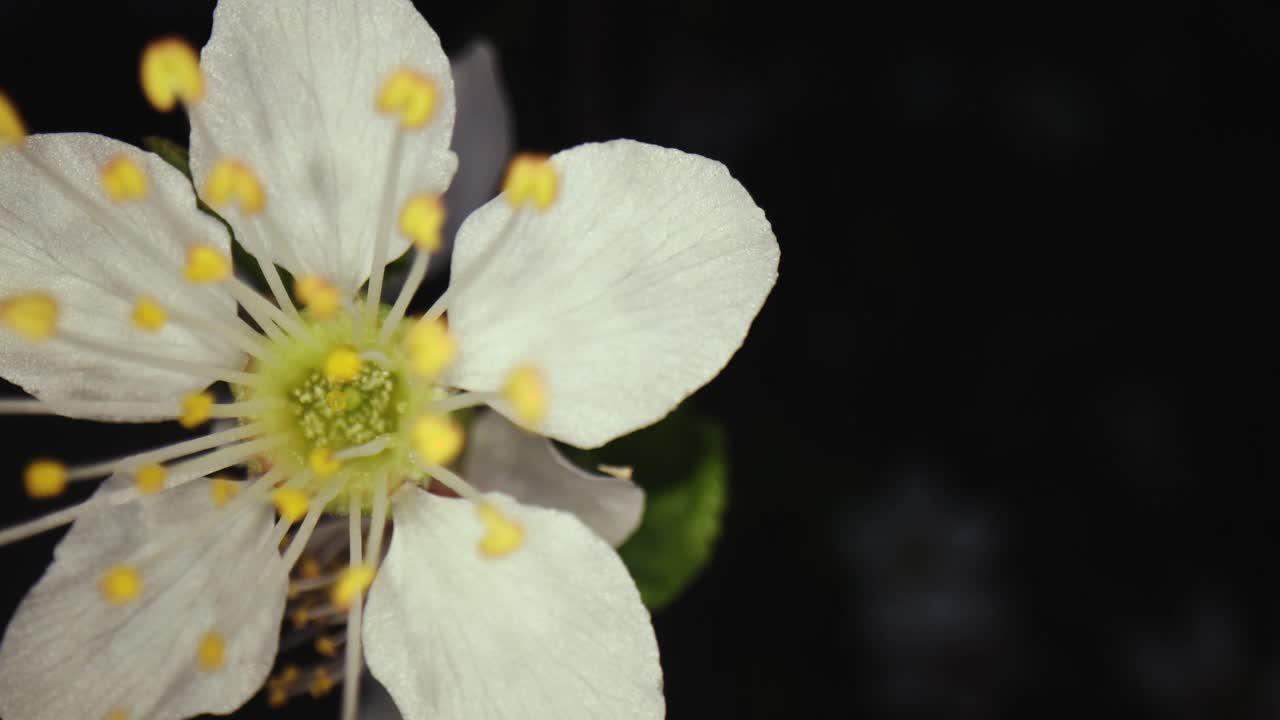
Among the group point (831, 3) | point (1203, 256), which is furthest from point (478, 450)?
point (1203, 256)

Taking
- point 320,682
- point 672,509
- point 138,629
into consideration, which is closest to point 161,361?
point 138,629

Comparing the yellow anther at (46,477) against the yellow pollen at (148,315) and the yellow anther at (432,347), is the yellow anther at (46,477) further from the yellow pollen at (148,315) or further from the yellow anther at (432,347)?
the yellow anther at (432,347)

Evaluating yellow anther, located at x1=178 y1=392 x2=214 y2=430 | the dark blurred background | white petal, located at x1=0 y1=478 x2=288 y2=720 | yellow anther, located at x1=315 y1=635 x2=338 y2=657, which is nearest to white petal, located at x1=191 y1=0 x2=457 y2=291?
yellow anther, located at x1=178 y1=392 x2=214 y2=430

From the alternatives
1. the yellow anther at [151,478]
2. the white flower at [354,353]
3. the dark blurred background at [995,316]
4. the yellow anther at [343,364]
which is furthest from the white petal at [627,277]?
the dark blurred background at [995,316]

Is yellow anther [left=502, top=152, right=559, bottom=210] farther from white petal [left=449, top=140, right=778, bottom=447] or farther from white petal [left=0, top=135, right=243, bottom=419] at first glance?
white petal [left=0, top=135, right=243, bottom=419]

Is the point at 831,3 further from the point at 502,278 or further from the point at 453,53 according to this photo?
the point at 502,278
